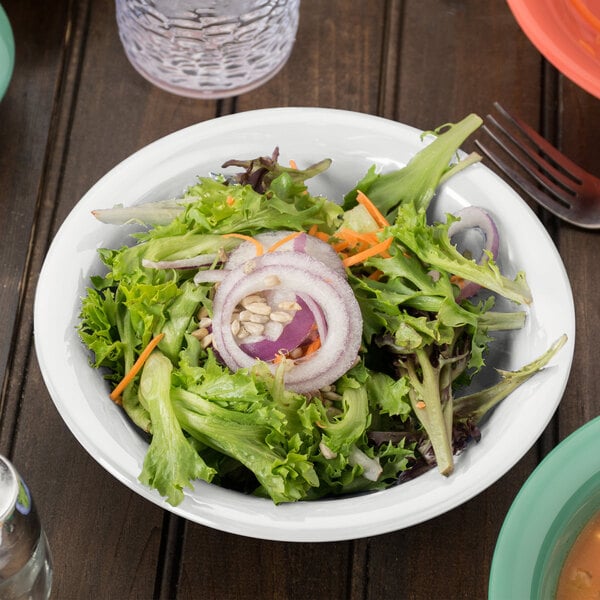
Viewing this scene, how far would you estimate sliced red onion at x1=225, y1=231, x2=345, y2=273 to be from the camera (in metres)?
1.34

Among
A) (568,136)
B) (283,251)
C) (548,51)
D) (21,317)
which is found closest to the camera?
(283,251)

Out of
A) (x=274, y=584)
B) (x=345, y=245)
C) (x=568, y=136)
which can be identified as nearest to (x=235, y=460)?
(x=274, y=584)

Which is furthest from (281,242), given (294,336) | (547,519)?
(547,519)

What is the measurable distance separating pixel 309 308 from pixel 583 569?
477 millimetres

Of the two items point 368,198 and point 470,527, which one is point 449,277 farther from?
point 470,527

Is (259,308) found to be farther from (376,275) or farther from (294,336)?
(376,275)

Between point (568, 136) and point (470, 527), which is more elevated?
point (568, 136)

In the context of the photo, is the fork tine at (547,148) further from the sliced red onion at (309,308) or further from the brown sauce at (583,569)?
the brown sauce at (583,569)

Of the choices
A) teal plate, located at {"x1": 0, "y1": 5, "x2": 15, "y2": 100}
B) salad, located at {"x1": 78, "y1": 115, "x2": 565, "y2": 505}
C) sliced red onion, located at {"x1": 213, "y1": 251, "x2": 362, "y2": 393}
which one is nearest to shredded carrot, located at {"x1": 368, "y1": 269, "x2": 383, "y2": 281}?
salad, located at {"x1": 78, "y1": 115, "x2": 565, "y2": 505}

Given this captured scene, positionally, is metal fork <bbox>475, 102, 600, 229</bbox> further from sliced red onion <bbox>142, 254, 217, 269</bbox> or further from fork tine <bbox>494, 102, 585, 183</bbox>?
sliced red onion <bbox>142, 254, 217, 269</bbox>

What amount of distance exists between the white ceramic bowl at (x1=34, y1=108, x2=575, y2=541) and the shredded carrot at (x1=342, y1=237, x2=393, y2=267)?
7.1 inches

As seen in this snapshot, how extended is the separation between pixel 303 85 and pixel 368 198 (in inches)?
17.1

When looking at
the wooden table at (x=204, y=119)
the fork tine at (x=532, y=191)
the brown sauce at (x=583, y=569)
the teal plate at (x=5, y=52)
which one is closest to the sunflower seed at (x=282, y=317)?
the wooden table at (x=204, y=119)

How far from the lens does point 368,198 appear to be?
148 centimetres
